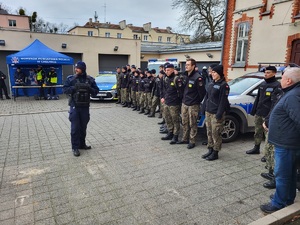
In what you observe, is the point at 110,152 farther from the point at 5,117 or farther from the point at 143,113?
the point at 5,117

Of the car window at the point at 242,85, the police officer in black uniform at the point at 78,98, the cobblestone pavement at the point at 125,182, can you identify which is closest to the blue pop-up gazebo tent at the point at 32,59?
the cobblestone pavement at the point at 125,182

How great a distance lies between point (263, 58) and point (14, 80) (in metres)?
13.4

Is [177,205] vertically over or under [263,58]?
under

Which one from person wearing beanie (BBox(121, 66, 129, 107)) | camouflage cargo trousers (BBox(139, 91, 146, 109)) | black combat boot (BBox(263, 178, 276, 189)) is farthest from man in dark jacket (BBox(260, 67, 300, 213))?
person wearing beanie (BBox(121, 66, 129, 107))

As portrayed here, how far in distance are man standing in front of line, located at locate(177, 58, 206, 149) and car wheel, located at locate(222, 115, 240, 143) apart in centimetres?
94

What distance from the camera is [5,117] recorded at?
332 inches

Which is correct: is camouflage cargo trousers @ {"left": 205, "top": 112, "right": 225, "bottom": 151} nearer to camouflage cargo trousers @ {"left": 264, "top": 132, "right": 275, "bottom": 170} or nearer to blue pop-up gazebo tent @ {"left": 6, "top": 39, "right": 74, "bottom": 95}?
camouflage cargo trousers @ {"left": 264, "top": 132, "right": 275, "bottom": 170}

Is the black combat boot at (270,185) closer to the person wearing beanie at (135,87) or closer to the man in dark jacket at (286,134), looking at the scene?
the man in dark jacket at (286,134)

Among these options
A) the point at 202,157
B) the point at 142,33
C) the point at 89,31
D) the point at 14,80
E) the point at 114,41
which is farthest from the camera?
the point at 142,33

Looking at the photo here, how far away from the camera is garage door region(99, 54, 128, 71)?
18.8 metres

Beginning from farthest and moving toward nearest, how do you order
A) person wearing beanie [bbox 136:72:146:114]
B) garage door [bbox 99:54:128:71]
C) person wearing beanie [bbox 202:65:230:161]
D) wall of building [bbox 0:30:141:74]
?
garage door [bbox 99:54:128:71]
wall of building [bbox 0:30:141:74]
person wearing beanie [bbox 136:72:146:114]
person wearing beanie [bbox 202:65:230:161]

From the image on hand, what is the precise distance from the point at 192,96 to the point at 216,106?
2.71 ft

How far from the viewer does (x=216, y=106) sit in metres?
4.33

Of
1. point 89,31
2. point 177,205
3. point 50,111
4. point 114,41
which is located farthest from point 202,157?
point 89,31
